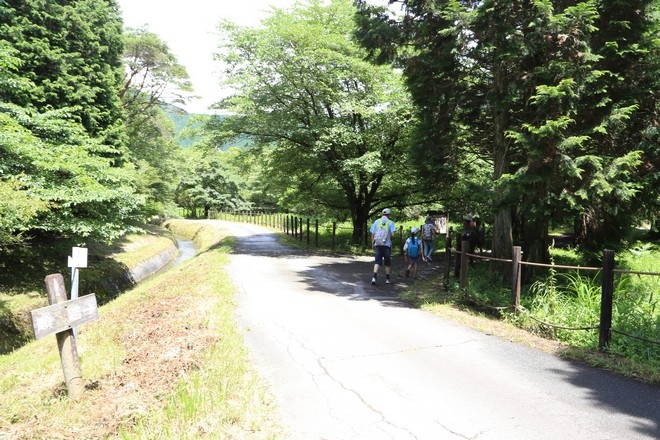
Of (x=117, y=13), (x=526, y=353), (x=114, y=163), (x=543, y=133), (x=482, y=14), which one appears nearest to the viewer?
(x=526, y=353)

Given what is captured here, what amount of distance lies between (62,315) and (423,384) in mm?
3612

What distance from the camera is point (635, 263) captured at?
10.7 meters

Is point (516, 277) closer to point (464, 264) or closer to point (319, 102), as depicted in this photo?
point (464, 264)

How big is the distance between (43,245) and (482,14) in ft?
52.1

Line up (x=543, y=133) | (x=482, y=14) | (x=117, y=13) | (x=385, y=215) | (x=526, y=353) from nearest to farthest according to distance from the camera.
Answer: (x=526, y=353)
(x=543, y=133)
(x=482, y=14)
(x=385, y=215)
(x=117, y=13)

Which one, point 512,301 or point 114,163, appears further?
point 114,163

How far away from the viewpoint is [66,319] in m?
3.75

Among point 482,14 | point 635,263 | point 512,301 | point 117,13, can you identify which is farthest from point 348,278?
point 117,13

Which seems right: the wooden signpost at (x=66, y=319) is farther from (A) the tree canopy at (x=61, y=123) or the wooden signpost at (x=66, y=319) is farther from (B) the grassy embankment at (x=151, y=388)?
(A) the tree canopy at (x=61, y=123)

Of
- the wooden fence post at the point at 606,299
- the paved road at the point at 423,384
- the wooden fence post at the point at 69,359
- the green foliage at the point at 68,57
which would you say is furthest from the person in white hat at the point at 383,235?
the green foliage at the point at 68,57

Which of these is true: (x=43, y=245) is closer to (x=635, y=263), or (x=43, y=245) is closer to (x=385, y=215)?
(x=385, y=215)

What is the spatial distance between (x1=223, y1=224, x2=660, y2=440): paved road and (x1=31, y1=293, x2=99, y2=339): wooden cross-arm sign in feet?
6.30

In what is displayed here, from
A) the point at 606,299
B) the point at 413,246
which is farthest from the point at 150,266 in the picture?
the point at 606,299

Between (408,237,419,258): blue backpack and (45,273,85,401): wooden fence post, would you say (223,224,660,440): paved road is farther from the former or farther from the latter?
(408,237,419,258): blue backpack
